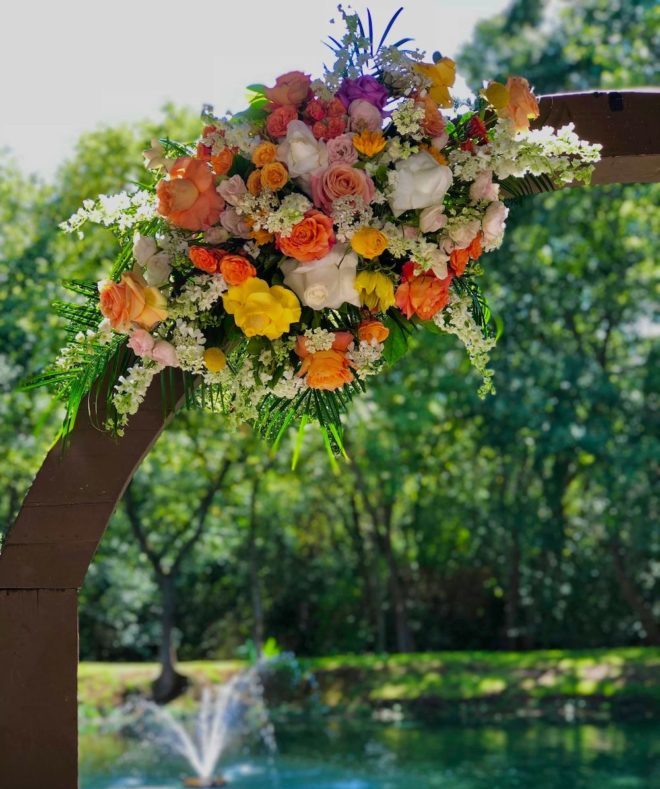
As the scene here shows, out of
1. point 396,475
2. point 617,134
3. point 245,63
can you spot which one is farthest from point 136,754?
point 617,134

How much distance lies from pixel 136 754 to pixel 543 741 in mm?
3479

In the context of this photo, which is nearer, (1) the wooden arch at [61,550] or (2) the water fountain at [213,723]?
(1) the wooden arch at [61,550]

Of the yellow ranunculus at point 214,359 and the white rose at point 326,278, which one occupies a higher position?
the white rose at point 326,278

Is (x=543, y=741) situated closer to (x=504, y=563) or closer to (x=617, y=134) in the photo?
(x=504, y=563)

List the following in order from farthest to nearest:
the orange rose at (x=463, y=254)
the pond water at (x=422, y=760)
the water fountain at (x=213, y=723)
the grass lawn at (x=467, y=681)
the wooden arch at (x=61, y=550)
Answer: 1. the grass lawn at (x=467, y=681)
2. the water fountain at (x=213, y=723)
3. the pond water at (x=422, y=760)
4. the wooden arch at (x=61, y=550)
5. the orange rose at (x=463, y=254)

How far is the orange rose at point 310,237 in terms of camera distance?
175 cm

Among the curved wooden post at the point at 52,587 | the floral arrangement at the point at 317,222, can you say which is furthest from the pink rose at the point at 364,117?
the curved wooden post at the point at 52,587

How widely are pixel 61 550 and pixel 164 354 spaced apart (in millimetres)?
487

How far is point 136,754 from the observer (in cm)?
A: 948

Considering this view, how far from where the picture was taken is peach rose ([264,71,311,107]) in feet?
6.00

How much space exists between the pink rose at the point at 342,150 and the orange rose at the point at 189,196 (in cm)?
20

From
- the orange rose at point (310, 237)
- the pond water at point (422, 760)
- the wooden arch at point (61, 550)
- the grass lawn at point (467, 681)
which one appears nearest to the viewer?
the orange rose at point (310, 237)

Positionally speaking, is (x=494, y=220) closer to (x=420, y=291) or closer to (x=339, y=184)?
(x=420, y=291)

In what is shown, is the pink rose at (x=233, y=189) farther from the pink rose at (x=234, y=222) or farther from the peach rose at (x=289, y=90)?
the peach rose at (x=289, y=90)
